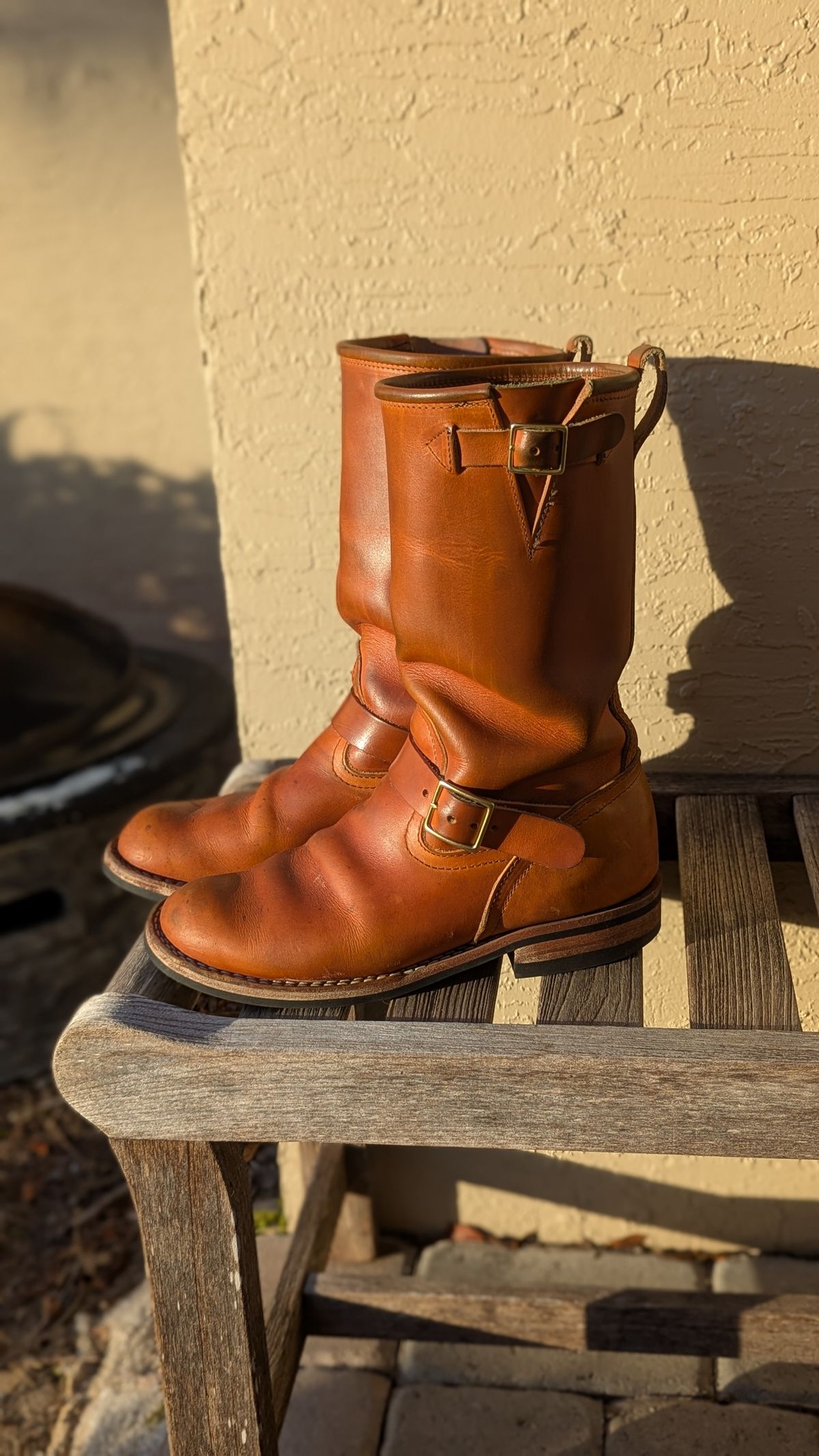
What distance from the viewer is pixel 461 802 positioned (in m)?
1.05

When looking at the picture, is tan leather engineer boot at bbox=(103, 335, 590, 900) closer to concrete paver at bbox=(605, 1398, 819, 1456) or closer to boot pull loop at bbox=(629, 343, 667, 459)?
boot pull loop at bbox=(629, 343, 667, 459)

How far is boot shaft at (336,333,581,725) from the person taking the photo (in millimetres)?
1186

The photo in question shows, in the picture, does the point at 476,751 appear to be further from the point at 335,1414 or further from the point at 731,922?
the point at 335,1414

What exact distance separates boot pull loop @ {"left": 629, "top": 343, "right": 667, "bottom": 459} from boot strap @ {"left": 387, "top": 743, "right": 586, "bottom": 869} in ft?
1.09

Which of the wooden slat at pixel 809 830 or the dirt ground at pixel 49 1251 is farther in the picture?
the dirt ground at pixel 49 1251

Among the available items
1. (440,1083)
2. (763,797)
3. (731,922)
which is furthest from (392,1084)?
(763,797)

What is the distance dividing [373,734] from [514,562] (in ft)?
1.02

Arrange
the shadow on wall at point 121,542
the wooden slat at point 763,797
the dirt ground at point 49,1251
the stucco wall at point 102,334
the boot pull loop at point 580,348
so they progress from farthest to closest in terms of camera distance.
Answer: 1. the shadow on wall at point 121,542
2. the stucco wall at point 102,334
3. the dirt ground at point 49,1251
4. the wooden slat at point 763,797
5. the boot pull loop at point 580,348

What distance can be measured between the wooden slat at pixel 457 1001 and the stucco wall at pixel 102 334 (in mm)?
2461

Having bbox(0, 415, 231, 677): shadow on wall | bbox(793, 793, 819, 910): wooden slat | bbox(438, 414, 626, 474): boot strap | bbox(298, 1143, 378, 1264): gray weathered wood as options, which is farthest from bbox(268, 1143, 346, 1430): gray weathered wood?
bbox(0, 415, 231, 677): shadow on wall

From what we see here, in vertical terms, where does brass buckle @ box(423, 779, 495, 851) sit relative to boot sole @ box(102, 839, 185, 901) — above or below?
above

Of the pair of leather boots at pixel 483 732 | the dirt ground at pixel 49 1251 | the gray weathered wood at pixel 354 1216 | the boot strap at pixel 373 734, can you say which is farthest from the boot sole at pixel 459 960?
the dirt ground at pixel 49 1251

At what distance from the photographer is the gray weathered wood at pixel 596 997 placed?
1.04 meters

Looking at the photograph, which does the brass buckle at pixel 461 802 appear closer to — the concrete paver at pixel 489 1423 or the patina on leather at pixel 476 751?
the patina on leather at pixel 476 751
